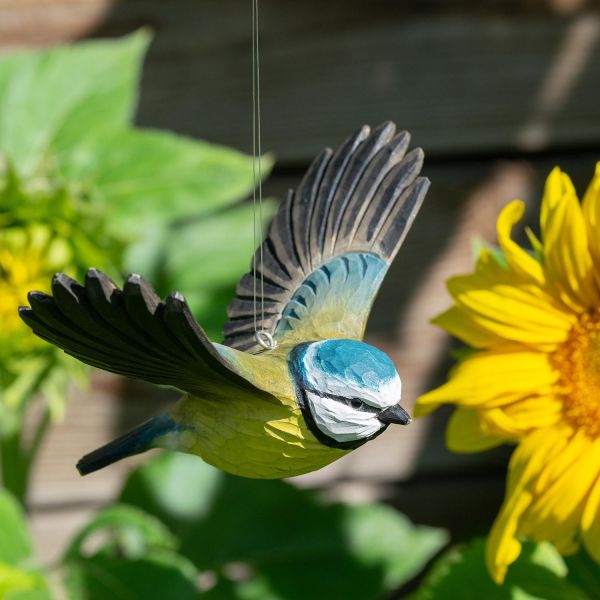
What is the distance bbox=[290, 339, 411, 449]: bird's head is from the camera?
0.82 feet

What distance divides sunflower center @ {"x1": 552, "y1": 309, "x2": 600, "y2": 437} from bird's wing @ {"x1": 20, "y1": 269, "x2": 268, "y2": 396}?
0.26m

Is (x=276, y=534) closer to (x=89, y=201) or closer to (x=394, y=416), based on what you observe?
(x=89, y=201)

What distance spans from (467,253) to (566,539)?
38 cm

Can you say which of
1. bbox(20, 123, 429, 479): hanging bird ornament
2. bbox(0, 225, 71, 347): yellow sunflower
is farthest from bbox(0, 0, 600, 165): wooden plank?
bbox(20, 123, 429, 479): hanging bird ornament

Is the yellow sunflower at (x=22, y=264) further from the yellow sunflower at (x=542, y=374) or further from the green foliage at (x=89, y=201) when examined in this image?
the yellow sunflower at (x=542, y=374)

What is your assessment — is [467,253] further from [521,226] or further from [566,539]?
[566,539]

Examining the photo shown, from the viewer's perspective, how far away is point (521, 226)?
33.2 inches

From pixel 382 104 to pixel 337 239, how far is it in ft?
1.59

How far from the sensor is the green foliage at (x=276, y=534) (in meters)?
0.73

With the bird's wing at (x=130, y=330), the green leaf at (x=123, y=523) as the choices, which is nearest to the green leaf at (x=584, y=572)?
the green leaf at (x=123, y=523)

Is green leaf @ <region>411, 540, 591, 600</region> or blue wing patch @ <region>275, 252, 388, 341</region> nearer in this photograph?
blue wing patch @ <region>275, 252, 388, 341</region>

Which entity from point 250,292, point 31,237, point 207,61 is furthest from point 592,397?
point 207,61

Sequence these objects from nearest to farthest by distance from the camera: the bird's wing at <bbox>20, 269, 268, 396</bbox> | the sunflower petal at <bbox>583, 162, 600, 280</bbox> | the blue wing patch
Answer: the bird's wing at <bbox>20, 269, 268, 396</bbox> < the blue wing patch < the sunflower petal at <bbox>583, 162, 600, 280</bbox>

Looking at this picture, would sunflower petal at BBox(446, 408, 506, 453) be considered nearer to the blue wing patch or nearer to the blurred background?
the blue wing patch
